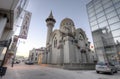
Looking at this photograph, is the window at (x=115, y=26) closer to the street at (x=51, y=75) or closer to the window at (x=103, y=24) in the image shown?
the window at (x=103, y=24)

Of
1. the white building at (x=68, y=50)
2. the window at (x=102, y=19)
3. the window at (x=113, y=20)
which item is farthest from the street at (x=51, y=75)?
the window at (x=102, y=19)

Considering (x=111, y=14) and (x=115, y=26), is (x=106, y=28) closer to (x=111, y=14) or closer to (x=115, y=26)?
(x=115, y=26)

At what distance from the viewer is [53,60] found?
26.9 m

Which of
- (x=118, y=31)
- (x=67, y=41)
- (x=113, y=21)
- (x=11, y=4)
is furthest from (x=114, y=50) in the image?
(x=11, y=4)

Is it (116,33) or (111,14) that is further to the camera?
(111,14)

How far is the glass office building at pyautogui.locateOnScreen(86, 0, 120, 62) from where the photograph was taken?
18.4 meters

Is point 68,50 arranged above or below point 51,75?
above

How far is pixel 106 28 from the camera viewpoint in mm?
20594

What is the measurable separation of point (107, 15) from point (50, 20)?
77.7 ft

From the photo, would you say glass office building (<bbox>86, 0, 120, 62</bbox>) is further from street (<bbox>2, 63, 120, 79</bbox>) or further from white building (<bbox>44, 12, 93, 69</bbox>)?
street (<bbox>2, 63, 120, 79</bbox>)

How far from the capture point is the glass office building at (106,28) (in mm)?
18391

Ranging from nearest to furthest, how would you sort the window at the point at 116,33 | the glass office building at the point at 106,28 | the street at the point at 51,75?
the street at the point at 51,75 → the window at the point at 116,33 → the glass office building at the point at 106,28

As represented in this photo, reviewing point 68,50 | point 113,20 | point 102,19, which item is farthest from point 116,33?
point 68,50

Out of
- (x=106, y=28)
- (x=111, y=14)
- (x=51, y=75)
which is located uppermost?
(x=111, y=14)
